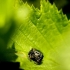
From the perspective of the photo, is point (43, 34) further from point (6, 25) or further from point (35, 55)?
point (6, 25)

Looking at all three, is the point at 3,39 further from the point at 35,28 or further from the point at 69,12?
the point at 69,12

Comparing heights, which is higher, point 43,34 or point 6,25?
point 6,25

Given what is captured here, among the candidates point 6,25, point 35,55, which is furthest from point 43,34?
point 6,25

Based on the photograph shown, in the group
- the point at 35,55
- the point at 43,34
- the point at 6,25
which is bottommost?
the point at 35,55

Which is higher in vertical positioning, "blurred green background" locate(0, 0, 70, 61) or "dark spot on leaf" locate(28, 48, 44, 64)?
"blurred green background" locate(0, 0, 70, 61)

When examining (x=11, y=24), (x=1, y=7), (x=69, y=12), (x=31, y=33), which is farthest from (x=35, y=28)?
(x=69, y=12)

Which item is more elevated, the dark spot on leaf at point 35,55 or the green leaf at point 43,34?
the green leaf at point 43,34

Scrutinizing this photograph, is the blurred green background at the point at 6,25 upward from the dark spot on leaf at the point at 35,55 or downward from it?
upward

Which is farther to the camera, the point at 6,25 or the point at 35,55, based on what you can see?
the point at 6,25
